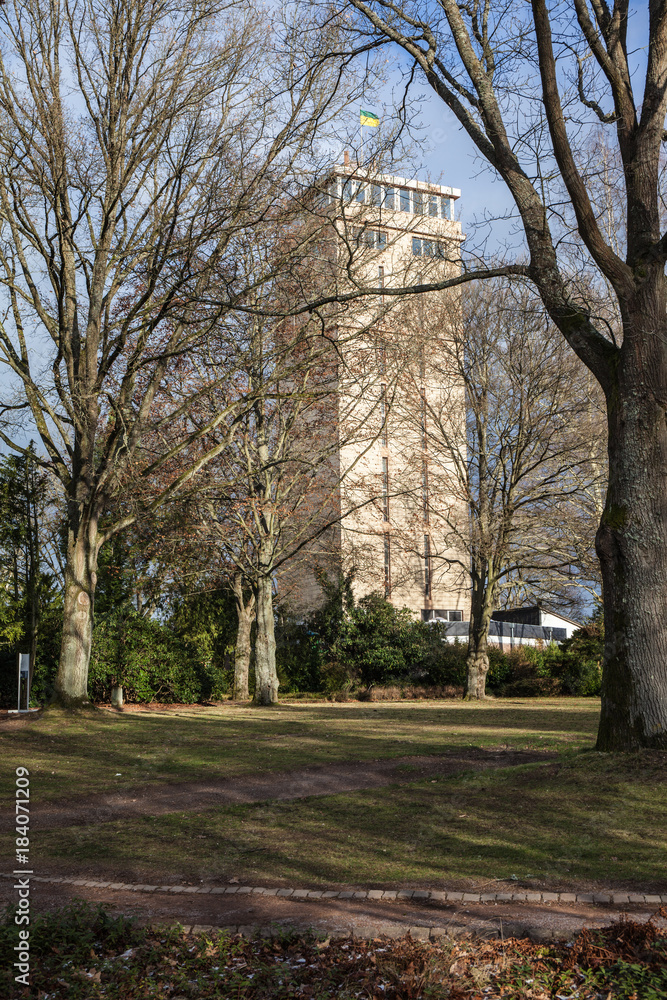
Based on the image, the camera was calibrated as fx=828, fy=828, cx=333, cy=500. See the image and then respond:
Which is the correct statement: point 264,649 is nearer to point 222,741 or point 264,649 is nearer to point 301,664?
point 301,664

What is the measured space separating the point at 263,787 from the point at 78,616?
802 centimetres

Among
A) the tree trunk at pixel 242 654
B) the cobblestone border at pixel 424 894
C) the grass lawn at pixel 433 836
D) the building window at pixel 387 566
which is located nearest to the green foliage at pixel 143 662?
the tree trunk at pixel 242 654

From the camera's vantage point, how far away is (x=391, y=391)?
23.1m

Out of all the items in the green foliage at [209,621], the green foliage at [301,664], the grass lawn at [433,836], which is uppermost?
the green foliage at [209,621]

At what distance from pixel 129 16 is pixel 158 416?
9279 mm

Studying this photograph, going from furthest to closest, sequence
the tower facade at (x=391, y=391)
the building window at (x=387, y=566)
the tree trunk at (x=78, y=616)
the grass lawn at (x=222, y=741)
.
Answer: the building window at (x=387, y=566) < the tower facade at (x=391, y=391) < the tree trunk at (x=78, y=616) < the grass lawn at (x=222, y=741)

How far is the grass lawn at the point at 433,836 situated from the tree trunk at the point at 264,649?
12.7m

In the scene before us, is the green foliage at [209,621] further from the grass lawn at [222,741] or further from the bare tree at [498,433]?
the bare tree at [498,433]

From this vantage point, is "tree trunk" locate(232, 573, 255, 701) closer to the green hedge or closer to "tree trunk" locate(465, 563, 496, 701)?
the green hedge

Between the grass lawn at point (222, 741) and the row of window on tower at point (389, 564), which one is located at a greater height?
the row of window on tower at point (389, 564)

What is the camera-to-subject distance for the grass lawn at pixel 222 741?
9.40 m

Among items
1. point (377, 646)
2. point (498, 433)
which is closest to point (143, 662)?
point (377, 646)

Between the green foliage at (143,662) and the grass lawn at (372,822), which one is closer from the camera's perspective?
the grass lawn at (372,822)
